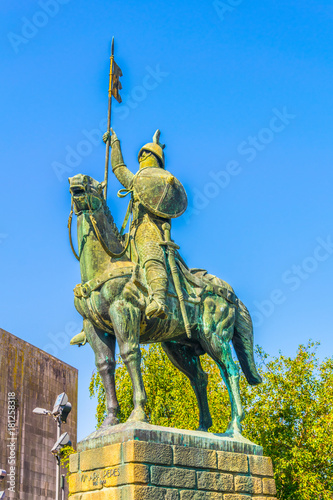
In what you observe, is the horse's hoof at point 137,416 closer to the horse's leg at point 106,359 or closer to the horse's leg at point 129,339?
the horse's leg at point 129,339

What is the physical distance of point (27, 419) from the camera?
3194 cm

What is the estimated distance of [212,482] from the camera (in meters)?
8.15

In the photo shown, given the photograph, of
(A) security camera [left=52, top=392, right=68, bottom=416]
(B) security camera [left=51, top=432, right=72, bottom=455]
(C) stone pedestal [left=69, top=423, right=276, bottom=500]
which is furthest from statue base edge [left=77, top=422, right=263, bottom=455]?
(A) security camera [left=52, top=392, right=68, bottom=416]

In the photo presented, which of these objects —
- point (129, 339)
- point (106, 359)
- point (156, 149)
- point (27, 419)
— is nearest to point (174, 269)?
point (129, 339)

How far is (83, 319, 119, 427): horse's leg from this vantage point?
8703mm

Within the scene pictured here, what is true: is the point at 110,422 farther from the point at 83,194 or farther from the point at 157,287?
the point at 83,194

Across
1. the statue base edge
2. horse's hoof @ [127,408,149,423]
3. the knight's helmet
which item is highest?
the knight's helmet

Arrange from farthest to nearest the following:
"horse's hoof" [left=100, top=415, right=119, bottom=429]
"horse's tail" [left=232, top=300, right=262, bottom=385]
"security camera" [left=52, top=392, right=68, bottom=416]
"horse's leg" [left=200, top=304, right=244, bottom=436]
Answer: "security camera" [left=52, top=392, right=68, bottom=416], "horse's tail" [left=232, top=300, right=262, bottom=385], "horse's leg" [left=200, top=304, right=244, bottom=436], "horse's hoof" [left=100, top=415, right=119, bottom=429]

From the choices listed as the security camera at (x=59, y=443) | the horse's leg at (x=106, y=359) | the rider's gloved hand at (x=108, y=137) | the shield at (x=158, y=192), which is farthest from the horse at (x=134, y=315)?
the security camera at (x=59, y=443)

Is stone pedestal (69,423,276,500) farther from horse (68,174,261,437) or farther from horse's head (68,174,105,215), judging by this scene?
horse's head (68,174,105,215)

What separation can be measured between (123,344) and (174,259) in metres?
1.57

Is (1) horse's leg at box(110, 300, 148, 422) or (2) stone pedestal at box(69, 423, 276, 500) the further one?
(1) horse's leg at box(110, 300, 148, 422)

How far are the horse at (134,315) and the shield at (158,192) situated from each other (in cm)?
58

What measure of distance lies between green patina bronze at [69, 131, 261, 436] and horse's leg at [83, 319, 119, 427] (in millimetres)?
14
